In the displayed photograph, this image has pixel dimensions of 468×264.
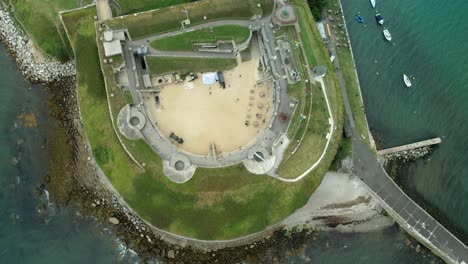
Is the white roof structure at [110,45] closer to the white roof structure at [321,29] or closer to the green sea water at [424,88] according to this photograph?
the white roof structure at [321,29]

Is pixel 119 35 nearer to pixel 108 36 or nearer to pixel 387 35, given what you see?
pixel 108 36

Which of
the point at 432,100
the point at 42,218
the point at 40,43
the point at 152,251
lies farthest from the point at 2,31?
the point at 432,100

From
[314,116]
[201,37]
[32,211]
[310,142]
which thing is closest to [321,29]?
[314,116]

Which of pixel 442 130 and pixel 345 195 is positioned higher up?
pixel 442 130

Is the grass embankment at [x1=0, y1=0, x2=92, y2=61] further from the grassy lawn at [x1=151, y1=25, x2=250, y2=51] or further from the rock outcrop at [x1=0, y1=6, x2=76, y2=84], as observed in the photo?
the grassy lawn at [x1=151, y1=25, x2=250, y2=51]

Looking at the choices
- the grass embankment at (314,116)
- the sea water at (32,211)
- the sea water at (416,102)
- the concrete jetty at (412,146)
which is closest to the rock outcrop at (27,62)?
the sea water at (32,211)

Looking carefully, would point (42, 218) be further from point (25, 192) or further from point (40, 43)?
point (40, 43)
